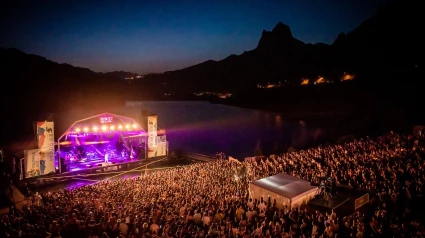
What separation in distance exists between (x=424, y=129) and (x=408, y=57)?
4605 centimetres

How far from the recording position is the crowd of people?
20.9ft

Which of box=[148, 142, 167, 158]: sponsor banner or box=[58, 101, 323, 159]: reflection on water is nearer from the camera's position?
box=[148, 142, 167, 158]: sponsor banner

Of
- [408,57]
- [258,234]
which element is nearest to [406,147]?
[258,234]

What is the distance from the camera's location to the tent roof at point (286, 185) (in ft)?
27.4

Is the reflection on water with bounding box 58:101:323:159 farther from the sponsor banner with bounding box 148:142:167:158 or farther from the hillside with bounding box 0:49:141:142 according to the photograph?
the hillside with bounding box 0:49:141:142

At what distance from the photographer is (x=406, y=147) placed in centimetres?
1385

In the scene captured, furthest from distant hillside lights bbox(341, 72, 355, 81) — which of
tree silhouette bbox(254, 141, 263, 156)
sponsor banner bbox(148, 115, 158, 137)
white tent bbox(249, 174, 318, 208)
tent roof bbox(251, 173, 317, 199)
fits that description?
white tent bbox(249, 174, 318, 208)

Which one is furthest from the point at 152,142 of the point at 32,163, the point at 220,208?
the point at 220,208

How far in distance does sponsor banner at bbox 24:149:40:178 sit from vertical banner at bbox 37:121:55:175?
210 mm

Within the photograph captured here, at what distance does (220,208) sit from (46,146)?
11.6m

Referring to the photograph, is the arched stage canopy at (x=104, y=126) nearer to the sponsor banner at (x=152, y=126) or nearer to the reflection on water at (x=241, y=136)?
the sponsor banner at (x=152, y=126)

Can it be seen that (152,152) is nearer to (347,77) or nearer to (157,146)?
(157,146)

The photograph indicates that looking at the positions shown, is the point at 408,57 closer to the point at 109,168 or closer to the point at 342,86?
the point at 342,86

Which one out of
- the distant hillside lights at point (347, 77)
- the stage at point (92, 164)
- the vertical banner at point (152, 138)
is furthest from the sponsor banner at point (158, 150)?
the distant hillside lights at point (347, 77)
